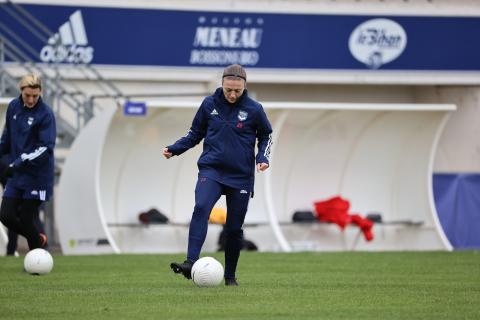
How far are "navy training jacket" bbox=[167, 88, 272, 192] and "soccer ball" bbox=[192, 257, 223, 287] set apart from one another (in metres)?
0.77

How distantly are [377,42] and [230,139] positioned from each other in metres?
17.6

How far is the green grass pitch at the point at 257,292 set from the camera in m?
9.58

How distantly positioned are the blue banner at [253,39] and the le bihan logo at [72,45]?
0.02 meters

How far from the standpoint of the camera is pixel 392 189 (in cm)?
2505

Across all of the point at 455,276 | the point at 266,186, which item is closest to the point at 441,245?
the point at 266,186

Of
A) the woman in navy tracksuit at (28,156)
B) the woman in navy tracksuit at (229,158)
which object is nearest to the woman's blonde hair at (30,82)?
the woman in navy tracksuit at (28,156)

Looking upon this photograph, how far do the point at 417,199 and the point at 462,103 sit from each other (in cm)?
587

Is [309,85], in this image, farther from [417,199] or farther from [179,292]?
[179,292]

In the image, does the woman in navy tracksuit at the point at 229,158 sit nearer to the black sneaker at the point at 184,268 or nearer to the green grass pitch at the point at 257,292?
Result: the black sneaker at the point at 184,268

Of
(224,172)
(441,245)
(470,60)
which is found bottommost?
(441,245)

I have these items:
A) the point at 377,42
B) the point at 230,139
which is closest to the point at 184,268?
the point at 230,139

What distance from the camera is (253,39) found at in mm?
28047

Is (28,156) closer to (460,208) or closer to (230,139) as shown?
(230,139)

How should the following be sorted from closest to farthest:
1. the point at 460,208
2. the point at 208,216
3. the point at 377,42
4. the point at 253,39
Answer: the point at 208,216, the point at 460,208, the point at 253,39, the point at 377,42
